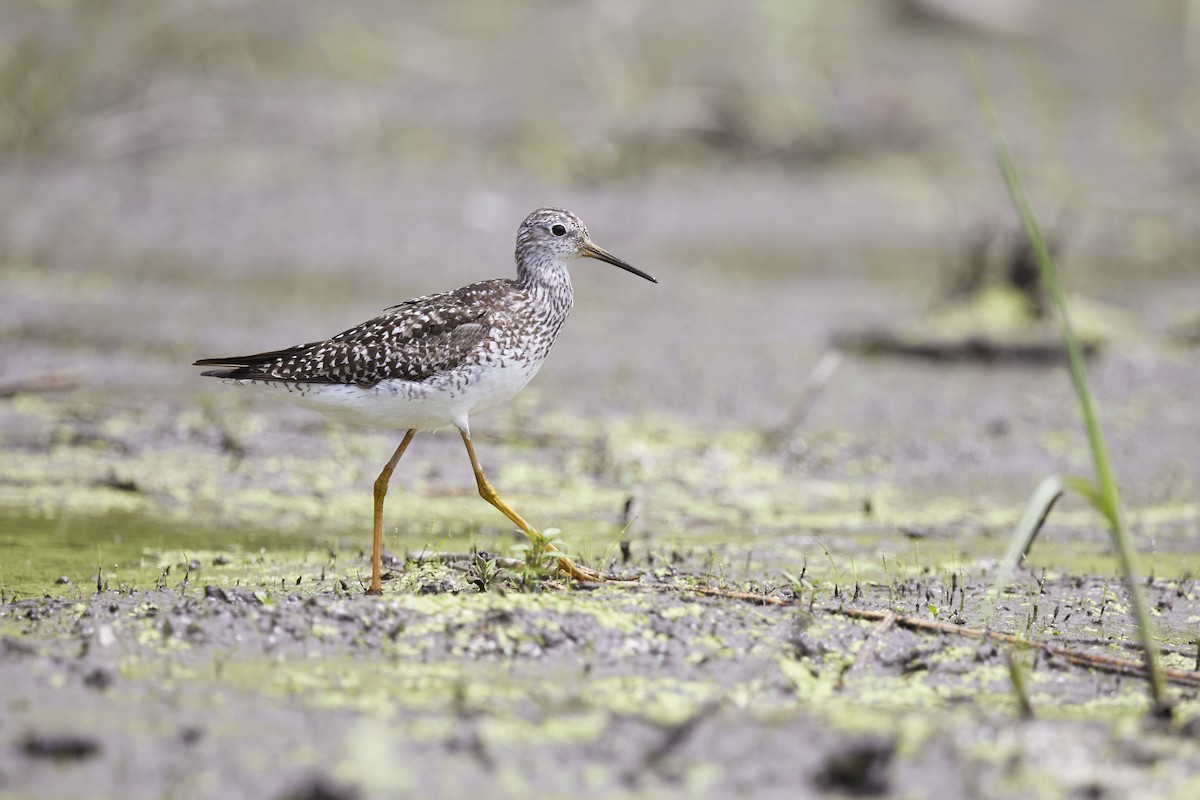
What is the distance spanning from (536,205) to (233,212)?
2696 millimetres

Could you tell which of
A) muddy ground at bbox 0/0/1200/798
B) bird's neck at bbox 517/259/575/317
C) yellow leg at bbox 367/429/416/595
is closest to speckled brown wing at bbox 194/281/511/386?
bird's neck at bbox 517/259/575/317

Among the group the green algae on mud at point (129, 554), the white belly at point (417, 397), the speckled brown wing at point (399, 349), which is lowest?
the green algae on mud at point (129, 554)

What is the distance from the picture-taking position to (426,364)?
568cm

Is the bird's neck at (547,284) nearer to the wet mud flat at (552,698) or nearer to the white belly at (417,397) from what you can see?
the white belly at (417,397)

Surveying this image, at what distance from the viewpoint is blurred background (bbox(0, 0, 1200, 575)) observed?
327 inches

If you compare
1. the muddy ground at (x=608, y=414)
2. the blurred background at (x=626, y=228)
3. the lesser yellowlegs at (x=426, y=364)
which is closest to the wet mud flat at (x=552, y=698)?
the muddy ground at (x=608, y=414)

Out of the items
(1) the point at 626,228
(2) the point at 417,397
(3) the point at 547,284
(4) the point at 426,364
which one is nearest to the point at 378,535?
(2) the point at 417,397

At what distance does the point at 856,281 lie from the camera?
43.0 ft

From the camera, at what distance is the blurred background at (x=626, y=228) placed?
8.30 metres

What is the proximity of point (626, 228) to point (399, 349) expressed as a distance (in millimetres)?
8164

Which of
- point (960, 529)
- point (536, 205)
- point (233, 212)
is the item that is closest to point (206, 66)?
point (233, 212)

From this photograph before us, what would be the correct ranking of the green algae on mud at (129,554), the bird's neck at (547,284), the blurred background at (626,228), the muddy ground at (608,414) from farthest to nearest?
the blurred background at (626,228)
the bird's neck at (547,284)
the green algae on mud at (129,554)
the muddy ground at (608,414)

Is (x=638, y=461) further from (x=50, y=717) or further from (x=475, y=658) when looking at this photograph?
(x=50, y=717)

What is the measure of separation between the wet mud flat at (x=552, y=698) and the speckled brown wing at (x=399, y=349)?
0.80 m
